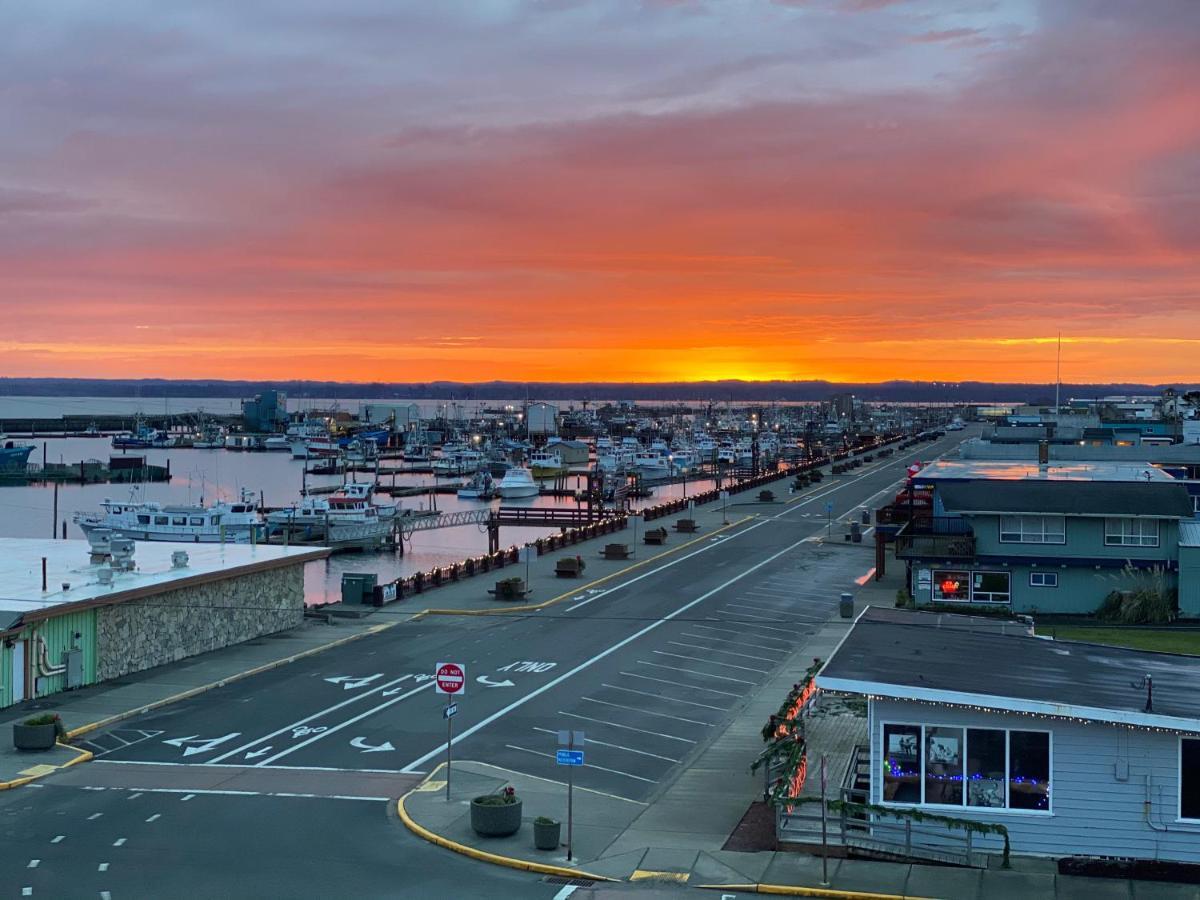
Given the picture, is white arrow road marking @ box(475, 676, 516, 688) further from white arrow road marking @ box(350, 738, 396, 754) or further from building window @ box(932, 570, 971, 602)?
building window @ box(932, 570, 971, 602)

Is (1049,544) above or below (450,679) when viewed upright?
above

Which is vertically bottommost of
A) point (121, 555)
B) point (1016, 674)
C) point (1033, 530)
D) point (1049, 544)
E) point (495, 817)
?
point (495, 817)

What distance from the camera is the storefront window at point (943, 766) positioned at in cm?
2123

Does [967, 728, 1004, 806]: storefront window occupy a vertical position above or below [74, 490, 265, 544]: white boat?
above

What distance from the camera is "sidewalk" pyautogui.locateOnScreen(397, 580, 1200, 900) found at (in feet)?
63.9

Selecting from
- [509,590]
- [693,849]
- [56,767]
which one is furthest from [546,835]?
[509,590]

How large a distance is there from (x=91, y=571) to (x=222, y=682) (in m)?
7.27

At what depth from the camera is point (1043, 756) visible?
21.0m

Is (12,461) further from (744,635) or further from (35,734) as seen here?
(35,734)

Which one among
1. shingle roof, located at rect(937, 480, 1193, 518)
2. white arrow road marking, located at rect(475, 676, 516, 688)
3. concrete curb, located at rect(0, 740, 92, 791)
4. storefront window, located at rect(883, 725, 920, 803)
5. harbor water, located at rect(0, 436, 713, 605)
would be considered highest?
shingle roof, located at rect(937, 480, 1193, 518)

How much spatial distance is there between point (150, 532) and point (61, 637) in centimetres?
6598

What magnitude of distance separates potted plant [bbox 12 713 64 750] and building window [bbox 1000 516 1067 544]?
3626 cm

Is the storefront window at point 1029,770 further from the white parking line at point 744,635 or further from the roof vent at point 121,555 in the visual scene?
the roof vent at point 121,555

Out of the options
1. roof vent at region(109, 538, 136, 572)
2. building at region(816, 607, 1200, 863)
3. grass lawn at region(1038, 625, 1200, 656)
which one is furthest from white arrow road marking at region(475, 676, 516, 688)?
grass lawn at region(1038, 625, 1200, 656)
